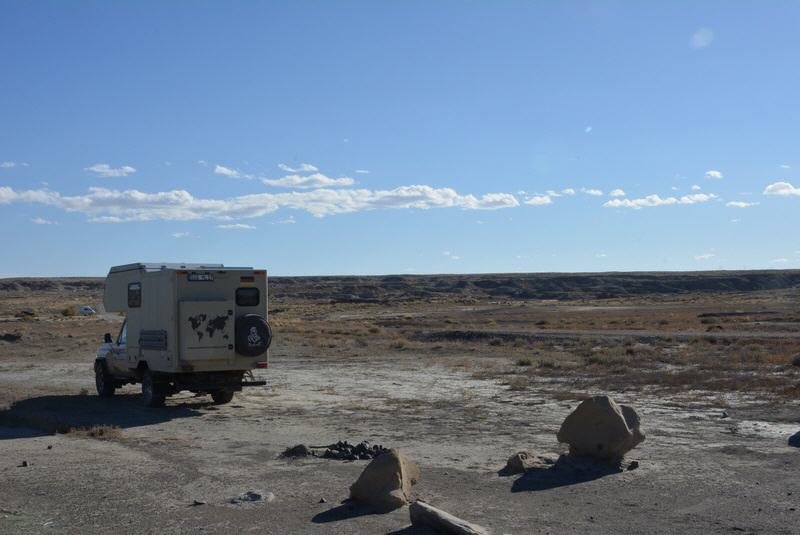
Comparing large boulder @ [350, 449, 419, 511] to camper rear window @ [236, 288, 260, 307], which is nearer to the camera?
large boulder @ [350, 449, 419, 511]

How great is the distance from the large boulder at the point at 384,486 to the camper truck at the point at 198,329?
9216 mm

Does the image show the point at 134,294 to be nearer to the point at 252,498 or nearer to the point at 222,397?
the point at 222,397

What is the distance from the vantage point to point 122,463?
39.7ft

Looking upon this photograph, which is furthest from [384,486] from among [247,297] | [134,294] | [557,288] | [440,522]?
[557,288]

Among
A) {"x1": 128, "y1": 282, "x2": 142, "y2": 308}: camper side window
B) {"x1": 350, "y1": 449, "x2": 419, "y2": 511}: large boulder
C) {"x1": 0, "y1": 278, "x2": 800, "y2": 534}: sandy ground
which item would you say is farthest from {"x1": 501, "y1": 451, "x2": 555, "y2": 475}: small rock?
{"x1": 128, "y1": 282, "x2": 142, "y2": 308}: camper side window

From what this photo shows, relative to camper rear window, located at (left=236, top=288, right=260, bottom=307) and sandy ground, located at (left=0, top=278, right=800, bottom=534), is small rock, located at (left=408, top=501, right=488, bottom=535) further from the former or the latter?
camper rear window, located at (left=236, top=288, right=260, bottom=307)

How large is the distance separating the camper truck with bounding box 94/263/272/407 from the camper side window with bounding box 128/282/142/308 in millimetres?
45

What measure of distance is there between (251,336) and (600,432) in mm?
9109

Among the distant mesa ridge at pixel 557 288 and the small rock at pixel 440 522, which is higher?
the distant mesa ridge at pixel 557 288

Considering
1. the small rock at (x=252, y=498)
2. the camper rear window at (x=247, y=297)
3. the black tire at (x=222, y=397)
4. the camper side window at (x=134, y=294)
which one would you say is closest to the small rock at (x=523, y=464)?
the small rock at (x=252, y=498)

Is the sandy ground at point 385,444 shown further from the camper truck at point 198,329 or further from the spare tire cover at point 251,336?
the spare tire cover at point 251,336

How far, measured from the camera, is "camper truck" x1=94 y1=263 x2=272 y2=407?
17.9 m

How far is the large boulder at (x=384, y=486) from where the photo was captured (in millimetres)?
9219

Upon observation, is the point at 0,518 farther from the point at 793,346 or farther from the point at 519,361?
the point at 793,346
